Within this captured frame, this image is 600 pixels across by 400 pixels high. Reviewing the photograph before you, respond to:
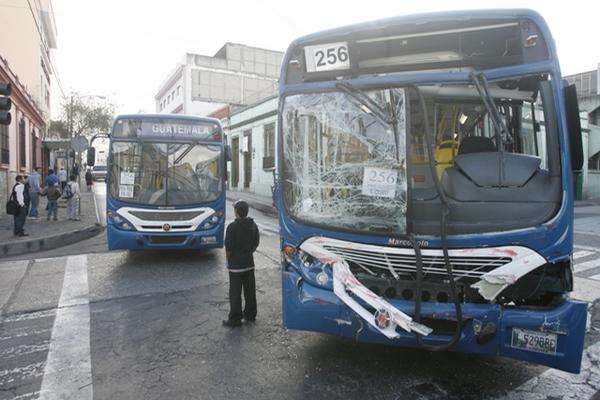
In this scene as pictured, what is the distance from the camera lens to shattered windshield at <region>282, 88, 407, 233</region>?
357 cm

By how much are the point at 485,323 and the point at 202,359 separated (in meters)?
2.45

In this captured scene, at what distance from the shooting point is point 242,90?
41531 millimetres

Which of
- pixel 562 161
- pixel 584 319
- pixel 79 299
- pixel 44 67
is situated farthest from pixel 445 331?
pixel 44 67

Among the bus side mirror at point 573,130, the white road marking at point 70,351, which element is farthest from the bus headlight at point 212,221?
the bus side mirror at point 573,130

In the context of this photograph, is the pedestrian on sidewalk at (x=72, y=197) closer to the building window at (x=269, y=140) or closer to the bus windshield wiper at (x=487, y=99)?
the building window at (x=269, y=140)

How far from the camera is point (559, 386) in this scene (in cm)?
359

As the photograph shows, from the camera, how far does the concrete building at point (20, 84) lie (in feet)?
50.3

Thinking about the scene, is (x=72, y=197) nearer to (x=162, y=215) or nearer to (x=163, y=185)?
(x=163, y=185)

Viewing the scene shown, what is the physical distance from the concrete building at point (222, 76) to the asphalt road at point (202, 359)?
115ft

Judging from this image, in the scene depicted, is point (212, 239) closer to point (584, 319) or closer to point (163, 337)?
point (163, 337)

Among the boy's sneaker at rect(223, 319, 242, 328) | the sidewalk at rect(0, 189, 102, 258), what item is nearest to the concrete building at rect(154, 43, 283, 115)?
the sidewalk at rect(0, 189, 102, 258)

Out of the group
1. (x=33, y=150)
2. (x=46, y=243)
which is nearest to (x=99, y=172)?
(x=33, y=150)

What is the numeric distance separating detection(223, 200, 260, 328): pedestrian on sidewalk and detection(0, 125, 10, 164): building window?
13.2 meters

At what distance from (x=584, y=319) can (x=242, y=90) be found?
4067 centimetres
